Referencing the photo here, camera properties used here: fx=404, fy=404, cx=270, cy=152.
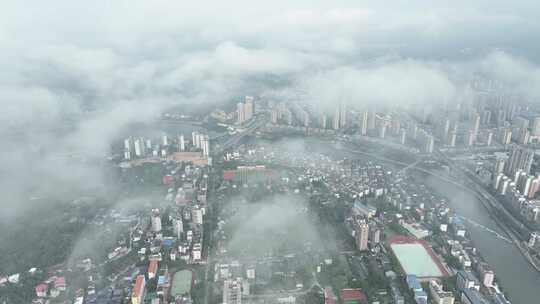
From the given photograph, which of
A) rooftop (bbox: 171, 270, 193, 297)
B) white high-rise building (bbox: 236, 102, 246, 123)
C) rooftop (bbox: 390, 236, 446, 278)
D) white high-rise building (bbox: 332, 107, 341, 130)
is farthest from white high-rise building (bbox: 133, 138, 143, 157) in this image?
rooftop (bbox: 390, 236, 446, 278)

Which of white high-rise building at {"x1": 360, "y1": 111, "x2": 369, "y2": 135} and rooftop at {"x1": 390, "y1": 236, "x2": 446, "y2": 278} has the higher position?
white high-rise building at {"x1": 360, "y1": 111, "x2": 369, "y2": 135}

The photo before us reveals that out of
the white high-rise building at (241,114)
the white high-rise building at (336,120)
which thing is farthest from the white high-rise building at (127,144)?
the white high-rise building at (336,120)

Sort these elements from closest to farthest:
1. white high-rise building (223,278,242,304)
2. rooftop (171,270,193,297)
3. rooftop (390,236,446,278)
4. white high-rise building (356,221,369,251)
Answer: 1. white high-rise building (223,278,242,304)
2. rooftop (171,270,193,297)
3. rooftop (390,236,446,278)
4. white high-rise building (356,221,369,251)

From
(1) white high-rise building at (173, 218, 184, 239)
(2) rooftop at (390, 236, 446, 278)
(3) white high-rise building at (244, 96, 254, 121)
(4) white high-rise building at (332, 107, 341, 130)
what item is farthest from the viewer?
(3) white high-rise building at (244, 96, 254, 121)

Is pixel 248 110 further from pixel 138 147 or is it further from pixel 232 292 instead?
pixel 232 292

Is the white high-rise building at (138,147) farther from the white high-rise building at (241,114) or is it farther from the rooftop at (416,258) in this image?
the rooftop at (416,258)

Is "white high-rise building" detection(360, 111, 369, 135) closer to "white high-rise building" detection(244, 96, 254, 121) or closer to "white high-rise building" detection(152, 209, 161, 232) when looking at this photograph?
"white high-rise building" detection(244, 96, 254, 121)

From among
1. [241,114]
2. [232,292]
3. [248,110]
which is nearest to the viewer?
[232,292]

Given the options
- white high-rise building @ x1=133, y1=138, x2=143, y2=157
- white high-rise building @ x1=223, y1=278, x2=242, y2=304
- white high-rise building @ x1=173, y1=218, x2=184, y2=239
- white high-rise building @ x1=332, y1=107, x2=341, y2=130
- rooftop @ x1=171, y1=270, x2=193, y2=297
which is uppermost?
white high-rise building @ x1=332, y1=107, x2=341, y2=130

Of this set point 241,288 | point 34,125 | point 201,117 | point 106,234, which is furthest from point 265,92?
point 241,288

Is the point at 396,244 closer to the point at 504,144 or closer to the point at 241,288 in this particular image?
the point at 241,288

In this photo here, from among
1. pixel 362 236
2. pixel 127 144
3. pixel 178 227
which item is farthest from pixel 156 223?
pixel 127 144
